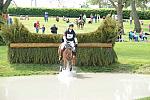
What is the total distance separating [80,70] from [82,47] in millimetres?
1257

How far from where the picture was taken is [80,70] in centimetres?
1992

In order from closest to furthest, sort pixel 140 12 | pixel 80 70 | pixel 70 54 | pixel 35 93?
pixel 35 93, pixel 70 54, pixel 80 70, pixel 140 12

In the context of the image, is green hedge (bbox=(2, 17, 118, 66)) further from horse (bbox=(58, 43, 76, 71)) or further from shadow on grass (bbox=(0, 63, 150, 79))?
horse (bbox=(58, 43, 76, 71))

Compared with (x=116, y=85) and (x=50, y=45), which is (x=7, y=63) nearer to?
(x=50, y=45)

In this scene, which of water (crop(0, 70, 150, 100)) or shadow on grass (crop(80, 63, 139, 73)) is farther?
shadow on grass (crop(80, 63, 139, 73))

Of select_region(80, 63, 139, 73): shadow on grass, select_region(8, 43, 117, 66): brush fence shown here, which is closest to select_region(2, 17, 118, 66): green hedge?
select_region(8, 43, 117, 66): brush fence

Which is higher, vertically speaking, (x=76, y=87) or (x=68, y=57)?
(x=68, y=57)

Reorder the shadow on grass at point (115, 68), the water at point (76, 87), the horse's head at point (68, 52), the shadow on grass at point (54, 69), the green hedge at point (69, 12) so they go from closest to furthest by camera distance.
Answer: the water at point (76, 87) → the horse's head at point (68, 52) → the shadow on grass at point (54, 69) → the shadow on grass at point (115, 68) → the green hedge at point (69, 12)

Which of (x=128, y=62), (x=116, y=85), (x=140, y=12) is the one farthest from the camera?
(x=140, y=12)

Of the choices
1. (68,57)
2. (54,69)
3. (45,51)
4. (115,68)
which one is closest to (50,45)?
(45,51)

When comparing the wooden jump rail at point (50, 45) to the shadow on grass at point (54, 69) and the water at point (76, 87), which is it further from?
the water at point (76, 87)

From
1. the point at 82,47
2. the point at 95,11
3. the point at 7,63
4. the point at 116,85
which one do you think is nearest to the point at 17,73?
the point at 7,63

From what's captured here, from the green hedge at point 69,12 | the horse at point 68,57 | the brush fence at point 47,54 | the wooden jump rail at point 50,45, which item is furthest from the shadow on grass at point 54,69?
the green hedge at point 69,12

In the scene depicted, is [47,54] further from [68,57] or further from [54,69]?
[68,57]
